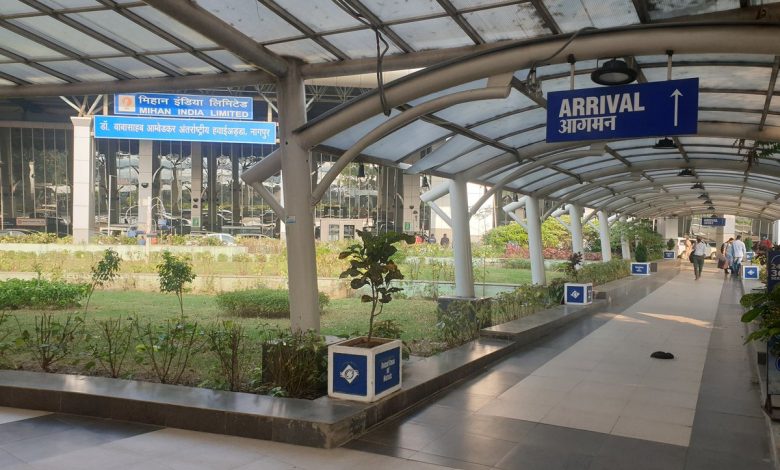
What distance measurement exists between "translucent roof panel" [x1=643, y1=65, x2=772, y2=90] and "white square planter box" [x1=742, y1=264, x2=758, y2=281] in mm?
17280

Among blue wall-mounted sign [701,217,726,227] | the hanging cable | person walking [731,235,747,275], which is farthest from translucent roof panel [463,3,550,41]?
blue wall-mounted sign [701,217,726,227]

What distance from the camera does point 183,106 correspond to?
94.5 ft

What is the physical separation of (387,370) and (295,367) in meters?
0.92

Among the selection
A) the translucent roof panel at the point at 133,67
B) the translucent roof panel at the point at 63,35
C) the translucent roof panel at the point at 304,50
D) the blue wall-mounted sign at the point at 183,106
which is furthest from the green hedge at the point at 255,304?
the blue wall-mounted sign at the point at 183,106

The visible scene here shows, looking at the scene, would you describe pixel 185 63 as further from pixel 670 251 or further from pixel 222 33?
pixel 670 251

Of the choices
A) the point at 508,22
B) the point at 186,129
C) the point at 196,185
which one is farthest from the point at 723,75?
the point at 196,185

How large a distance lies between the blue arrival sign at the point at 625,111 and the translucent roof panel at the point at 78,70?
20.3 ft

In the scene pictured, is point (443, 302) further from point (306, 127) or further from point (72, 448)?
point (72, 448)

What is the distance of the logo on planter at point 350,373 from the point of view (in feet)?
18.6

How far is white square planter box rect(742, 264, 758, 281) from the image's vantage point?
22.9m

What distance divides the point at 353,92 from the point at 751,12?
41874mm

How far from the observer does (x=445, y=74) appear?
674 cm

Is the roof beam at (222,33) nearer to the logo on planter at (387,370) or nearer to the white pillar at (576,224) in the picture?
the logo on planter at (387,370)

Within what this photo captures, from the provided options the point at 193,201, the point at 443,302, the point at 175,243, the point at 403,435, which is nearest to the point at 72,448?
the point at 403,435
